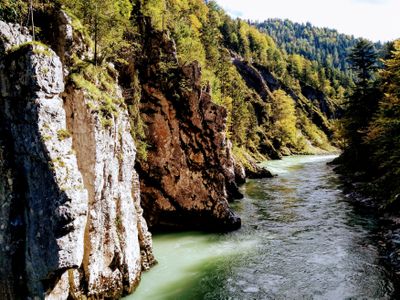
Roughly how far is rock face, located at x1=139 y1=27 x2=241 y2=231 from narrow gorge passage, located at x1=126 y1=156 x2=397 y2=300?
1.70 metres

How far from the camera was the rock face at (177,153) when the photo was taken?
30.1 meters

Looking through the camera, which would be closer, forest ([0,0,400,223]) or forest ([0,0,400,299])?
forest ([0,0,400,299])

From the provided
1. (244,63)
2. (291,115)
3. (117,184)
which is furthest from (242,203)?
(244,63)

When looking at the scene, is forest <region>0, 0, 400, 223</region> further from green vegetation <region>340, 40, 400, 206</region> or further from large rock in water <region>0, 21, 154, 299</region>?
large rock in water <region>0, 21, 154, 299</region>

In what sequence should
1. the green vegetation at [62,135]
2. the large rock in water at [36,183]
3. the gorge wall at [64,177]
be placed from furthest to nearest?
the green vegetation at [62,135]
the gorge wall at [64,177]
the large rock in water at [36,183]

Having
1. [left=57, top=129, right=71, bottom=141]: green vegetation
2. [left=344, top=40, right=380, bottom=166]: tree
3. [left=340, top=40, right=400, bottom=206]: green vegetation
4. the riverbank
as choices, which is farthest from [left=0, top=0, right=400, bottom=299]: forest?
[left=344, top=40, right=380, bottom=166]: tree

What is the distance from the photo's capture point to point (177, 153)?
102 feet

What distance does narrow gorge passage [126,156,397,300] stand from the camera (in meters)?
20.3

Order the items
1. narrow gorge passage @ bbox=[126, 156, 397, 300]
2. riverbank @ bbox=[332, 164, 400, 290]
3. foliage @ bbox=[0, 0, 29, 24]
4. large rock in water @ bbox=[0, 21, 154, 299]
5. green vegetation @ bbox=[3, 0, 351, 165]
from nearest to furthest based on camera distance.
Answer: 1. large rock in water @ bbox=[0, 21, 154, 299]
2. foliage @ bbox=[0, 0, 29, 24]
3. narrow gorge passage @ bbox=[126, 156, 397, 300]
4. green vegetation @ bbox=[3, 0, 351, 165]
5. riverbank @ bbox=[332, 164, 400, 290]

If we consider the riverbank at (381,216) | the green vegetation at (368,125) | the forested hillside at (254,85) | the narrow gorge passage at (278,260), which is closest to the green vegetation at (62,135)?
the narrow gorge passage at (278,260)

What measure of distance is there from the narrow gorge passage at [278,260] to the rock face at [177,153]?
67.0 inches

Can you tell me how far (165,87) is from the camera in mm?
30953

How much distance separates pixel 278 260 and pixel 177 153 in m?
11.8

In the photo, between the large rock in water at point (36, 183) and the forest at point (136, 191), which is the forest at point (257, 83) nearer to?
the forest at point (136, 191)
